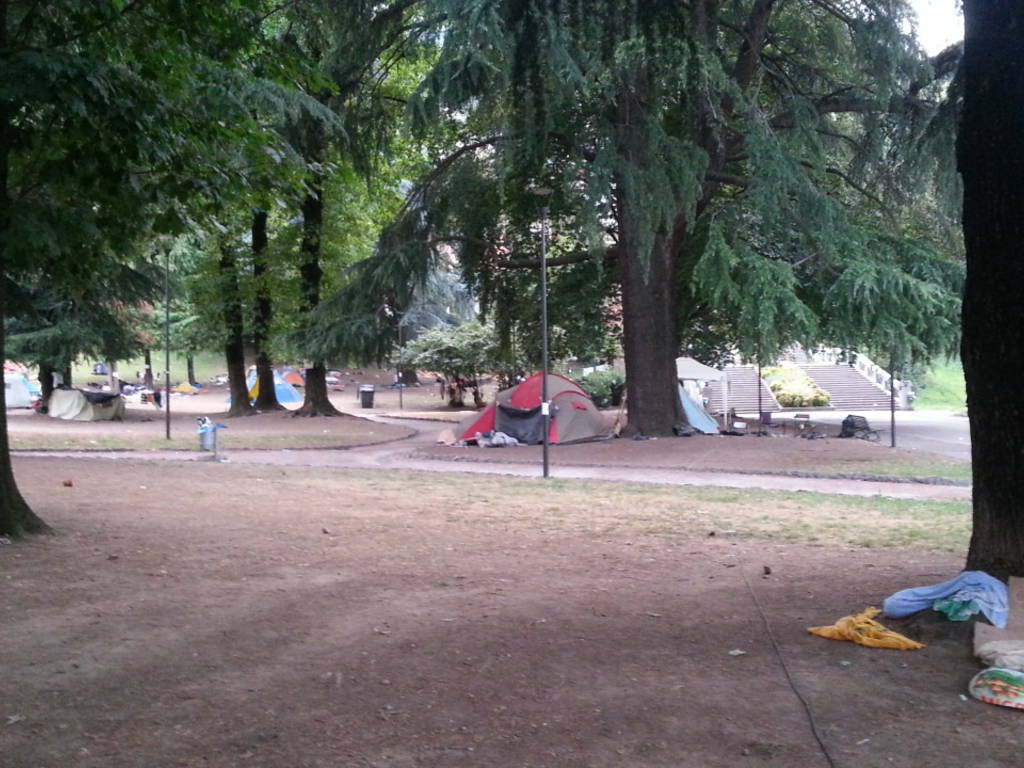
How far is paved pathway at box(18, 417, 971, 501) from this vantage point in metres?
17.2

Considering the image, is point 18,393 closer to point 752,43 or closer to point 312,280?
point 312,280

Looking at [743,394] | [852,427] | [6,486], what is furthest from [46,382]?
[6,486]

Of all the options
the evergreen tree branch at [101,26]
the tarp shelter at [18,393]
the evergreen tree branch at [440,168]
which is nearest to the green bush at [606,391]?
the evergreen tree branch at [440,168]

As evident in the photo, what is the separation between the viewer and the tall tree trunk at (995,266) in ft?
19.2

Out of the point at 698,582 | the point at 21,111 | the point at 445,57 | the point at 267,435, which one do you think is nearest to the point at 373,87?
the point at 445,57

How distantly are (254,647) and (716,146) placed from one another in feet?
65.8

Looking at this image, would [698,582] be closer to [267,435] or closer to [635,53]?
[635,53]

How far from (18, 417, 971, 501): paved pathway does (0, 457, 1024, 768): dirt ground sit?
26.2ft

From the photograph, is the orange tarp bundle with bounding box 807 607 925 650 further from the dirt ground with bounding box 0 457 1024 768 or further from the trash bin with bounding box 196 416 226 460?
the trash bin with bounding box 196 416 226 460

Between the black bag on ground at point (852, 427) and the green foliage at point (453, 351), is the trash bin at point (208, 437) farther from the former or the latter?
the green foliage at point (453, 351)

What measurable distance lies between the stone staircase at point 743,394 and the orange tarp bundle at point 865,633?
125 feet

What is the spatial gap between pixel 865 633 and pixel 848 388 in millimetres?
44735

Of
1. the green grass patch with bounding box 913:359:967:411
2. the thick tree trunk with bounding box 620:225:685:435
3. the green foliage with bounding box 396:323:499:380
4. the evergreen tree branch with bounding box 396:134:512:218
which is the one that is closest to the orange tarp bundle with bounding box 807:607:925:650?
the thick tree trunk with bounding box 620:225:685:435

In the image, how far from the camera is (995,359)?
19.5ft
